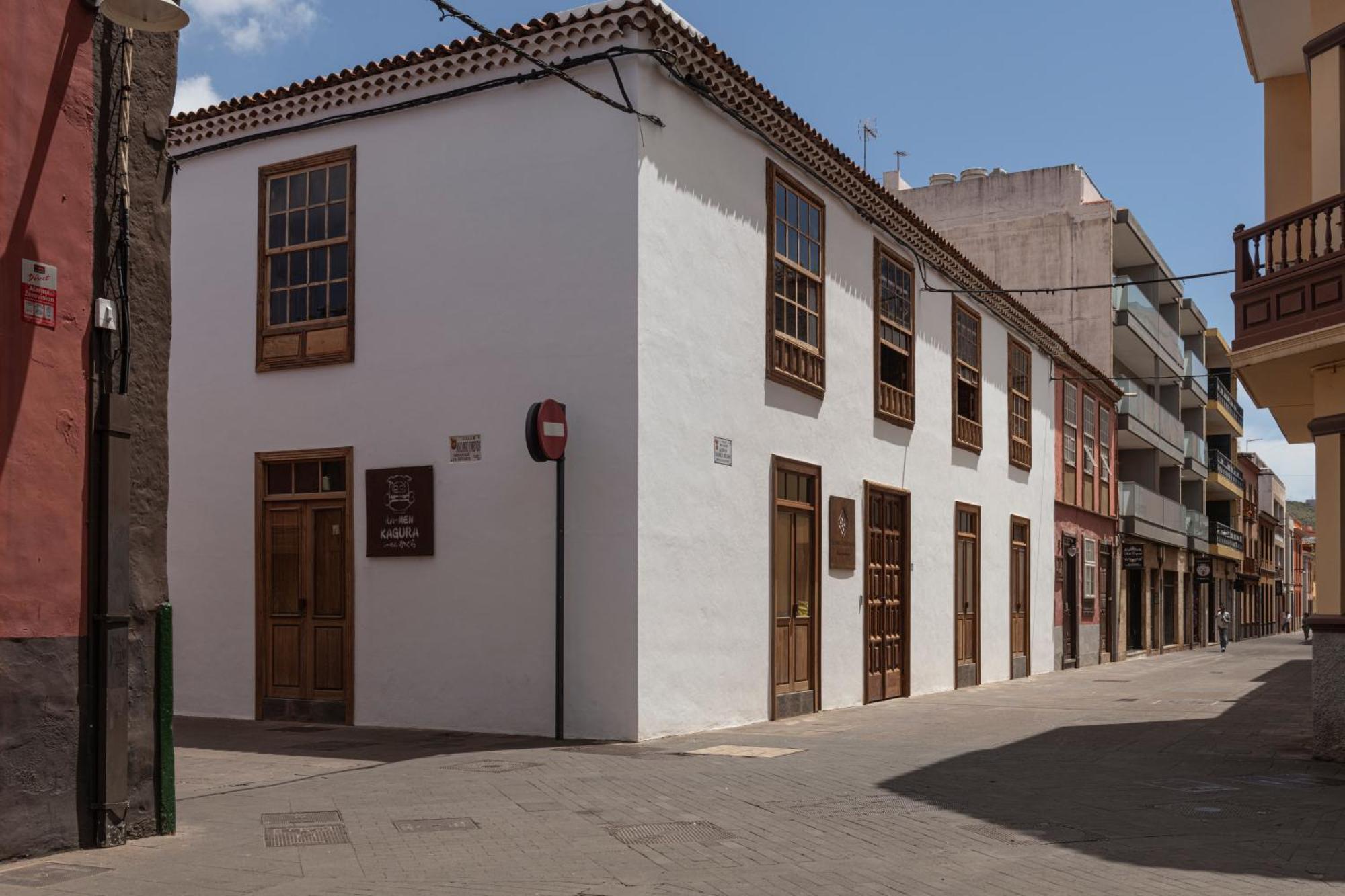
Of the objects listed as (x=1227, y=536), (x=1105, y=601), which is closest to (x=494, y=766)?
(x=1105, y=601)

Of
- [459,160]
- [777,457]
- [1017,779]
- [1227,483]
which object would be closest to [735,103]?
[459,160]

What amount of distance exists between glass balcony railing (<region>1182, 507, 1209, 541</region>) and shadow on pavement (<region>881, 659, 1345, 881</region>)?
31487 mm

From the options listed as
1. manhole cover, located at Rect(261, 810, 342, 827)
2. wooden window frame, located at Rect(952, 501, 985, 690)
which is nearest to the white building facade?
manhole cover, located at Rect(261, 810, 342, 827)

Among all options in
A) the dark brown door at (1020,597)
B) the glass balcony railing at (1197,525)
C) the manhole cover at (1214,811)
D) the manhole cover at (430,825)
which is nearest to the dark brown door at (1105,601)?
the dark brown door at (1020,597)

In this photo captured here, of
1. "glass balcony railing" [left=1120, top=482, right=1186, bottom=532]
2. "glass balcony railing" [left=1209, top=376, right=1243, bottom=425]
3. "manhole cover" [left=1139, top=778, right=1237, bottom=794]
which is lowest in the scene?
"manhole cover" [left=1139, top=778, right=1237, bottom=794]

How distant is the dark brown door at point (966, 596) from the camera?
2136cm

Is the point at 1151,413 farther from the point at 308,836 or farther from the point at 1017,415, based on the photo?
the point at 308,836

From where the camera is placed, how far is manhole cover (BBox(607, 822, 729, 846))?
778cm

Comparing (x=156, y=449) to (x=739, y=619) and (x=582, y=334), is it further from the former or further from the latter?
(x=739, y=619)

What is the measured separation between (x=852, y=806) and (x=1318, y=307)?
6131 mm

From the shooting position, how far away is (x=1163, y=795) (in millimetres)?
9664

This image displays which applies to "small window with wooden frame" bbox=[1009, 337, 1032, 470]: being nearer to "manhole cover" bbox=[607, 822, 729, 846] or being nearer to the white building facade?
the white building facade

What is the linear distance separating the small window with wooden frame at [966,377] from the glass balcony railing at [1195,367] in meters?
25.1

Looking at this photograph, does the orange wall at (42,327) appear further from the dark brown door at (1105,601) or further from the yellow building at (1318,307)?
the dark brown door at (1105,601)
